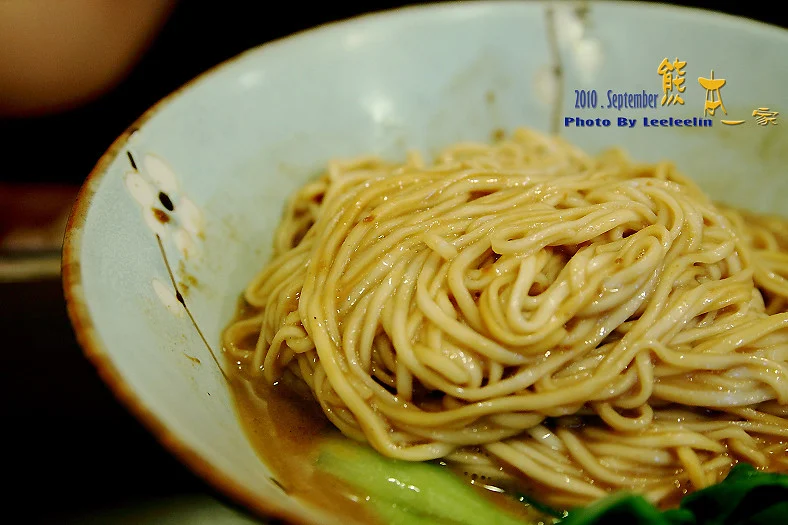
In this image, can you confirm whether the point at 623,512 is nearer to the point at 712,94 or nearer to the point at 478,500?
the point at 478,500

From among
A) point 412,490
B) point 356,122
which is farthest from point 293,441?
point 356,122

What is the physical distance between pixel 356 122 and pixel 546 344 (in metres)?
1.56

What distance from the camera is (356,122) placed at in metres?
2.83

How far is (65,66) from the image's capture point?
11.1ft

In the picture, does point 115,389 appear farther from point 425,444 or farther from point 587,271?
point 587,271

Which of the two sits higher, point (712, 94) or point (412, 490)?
point (712, 94)

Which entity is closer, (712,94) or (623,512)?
(623,512)

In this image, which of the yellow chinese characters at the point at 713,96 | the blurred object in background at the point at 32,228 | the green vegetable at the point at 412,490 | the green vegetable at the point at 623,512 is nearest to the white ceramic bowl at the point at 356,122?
the yellow chinese characters at the point at 713,96

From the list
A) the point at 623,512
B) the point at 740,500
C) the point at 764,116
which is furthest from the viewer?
the point at 764,116

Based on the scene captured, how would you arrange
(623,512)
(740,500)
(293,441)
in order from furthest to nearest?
(293,441)
(740,500)
(623,512)

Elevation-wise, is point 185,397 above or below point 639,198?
below

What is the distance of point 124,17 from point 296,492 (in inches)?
115

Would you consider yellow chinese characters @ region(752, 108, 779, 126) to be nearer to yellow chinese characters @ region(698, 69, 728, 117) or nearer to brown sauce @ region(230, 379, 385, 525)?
yellow chinese characters @ region(698, 69, 728, 117)

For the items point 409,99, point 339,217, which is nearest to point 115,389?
point 339,217
